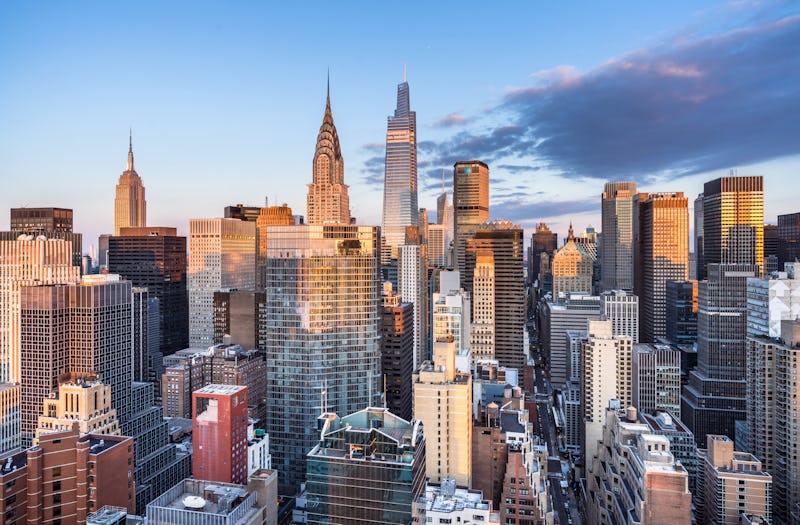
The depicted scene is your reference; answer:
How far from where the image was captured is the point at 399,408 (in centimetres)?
17650

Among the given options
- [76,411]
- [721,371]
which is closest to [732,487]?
[721,371]

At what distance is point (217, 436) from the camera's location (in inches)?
3999

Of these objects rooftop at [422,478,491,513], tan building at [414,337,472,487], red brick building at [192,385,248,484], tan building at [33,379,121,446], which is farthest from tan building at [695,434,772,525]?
tan building at [33,379,121,446]

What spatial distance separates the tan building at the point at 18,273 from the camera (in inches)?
6053

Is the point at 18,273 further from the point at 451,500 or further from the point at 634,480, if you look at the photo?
the point at 634,480

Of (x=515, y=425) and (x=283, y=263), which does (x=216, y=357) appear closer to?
(x=283, y=263)

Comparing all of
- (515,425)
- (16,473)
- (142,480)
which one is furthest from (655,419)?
(16,473)

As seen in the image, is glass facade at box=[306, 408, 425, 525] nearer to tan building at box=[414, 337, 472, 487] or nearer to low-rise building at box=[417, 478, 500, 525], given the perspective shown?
low-rise building at box=[417, 478, 500, 525]

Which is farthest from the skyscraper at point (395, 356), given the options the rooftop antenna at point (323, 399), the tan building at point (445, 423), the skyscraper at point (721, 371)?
the skyscraper at point (721, 371)

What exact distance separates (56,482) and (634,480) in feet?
287

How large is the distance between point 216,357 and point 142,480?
184ft

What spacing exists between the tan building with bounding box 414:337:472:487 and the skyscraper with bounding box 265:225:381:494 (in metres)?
46.4

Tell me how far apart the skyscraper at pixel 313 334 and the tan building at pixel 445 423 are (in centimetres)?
4636

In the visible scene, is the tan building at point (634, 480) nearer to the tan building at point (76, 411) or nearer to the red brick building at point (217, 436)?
the red brick building at point (217, 436)
